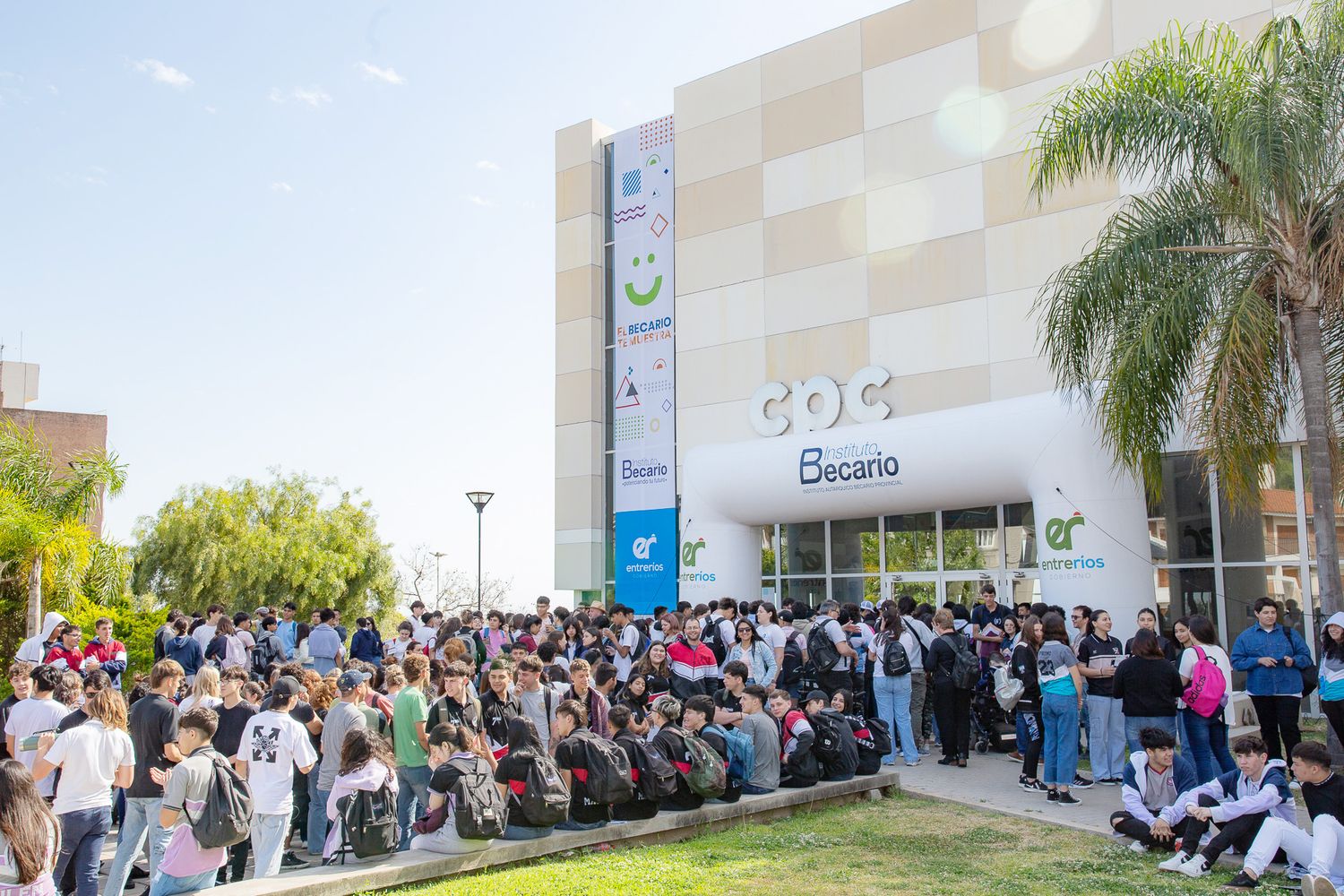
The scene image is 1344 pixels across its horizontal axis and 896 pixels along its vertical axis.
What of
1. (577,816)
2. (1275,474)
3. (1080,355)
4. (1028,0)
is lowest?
(577,816)

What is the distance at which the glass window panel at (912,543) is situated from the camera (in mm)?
19281

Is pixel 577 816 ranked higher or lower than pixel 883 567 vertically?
lower

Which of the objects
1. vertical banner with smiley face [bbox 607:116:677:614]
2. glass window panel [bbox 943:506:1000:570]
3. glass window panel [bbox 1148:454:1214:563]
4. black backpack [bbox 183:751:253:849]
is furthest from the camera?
vertical banner with smiley face [bbox 607:116:677:614]

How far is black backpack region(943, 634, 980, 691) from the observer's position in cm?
1154

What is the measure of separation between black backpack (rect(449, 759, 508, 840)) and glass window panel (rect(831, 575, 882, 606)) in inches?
526

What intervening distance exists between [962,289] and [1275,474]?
646 centimetres

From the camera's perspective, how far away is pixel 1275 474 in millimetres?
15070

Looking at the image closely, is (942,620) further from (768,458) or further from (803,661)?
(768,458)

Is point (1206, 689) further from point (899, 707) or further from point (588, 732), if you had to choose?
point (588, 732)

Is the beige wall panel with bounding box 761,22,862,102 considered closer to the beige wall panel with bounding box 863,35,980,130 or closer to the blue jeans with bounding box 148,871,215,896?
the beige wall panel with bounding box 863,35,980,130

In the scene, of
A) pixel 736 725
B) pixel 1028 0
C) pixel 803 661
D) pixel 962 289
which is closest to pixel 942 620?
pixel 803 661

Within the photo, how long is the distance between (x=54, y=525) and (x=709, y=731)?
15.3 metres

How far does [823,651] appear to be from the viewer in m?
12.0

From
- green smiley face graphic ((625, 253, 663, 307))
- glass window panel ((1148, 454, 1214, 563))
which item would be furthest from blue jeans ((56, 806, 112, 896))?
green smiley face graphic ((625, 253, 663, 307))
